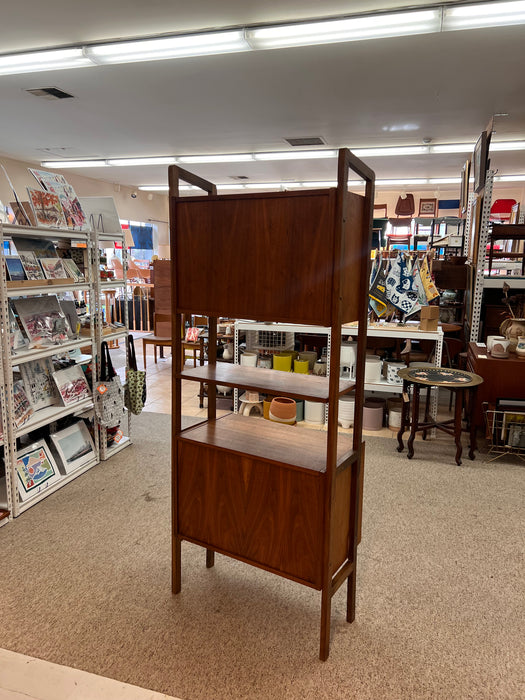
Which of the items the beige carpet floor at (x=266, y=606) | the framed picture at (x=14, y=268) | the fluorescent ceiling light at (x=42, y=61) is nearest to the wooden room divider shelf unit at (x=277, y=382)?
the beige carpet floor at (x=266, y=606)

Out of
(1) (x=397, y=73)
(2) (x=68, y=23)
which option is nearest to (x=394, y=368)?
(1) (x=397, y=73)

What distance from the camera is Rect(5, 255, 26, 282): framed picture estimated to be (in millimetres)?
2775

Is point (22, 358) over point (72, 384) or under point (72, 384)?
over

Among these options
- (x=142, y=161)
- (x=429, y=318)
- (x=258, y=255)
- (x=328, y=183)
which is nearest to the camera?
(x=258, y=255)

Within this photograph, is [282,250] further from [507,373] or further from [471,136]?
[471,136]

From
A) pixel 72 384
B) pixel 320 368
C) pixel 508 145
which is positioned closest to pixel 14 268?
pixel 72 384

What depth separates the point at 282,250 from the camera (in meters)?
1.67

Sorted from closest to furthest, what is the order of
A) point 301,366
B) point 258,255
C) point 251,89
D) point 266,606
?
1. point 258,255
2. point 266,606
3. point 301,366
4. point 251,89

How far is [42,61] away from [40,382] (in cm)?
292

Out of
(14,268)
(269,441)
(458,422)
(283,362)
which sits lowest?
(458,422)

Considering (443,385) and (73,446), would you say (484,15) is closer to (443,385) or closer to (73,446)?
(443,385)

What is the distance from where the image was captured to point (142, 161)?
8.48 m

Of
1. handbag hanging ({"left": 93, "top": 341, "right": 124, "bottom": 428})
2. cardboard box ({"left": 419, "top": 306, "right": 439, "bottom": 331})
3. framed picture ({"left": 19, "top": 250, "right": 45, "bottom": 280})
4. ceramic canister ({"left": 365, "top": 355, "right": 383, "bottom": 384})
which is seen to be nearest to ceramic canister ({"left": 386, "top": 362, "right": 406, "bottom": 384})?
ceramic canister ({"left": 365, "top": 355, "right": 383, "bottom": 384})

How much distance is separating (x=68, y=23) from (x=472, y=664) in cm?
458
